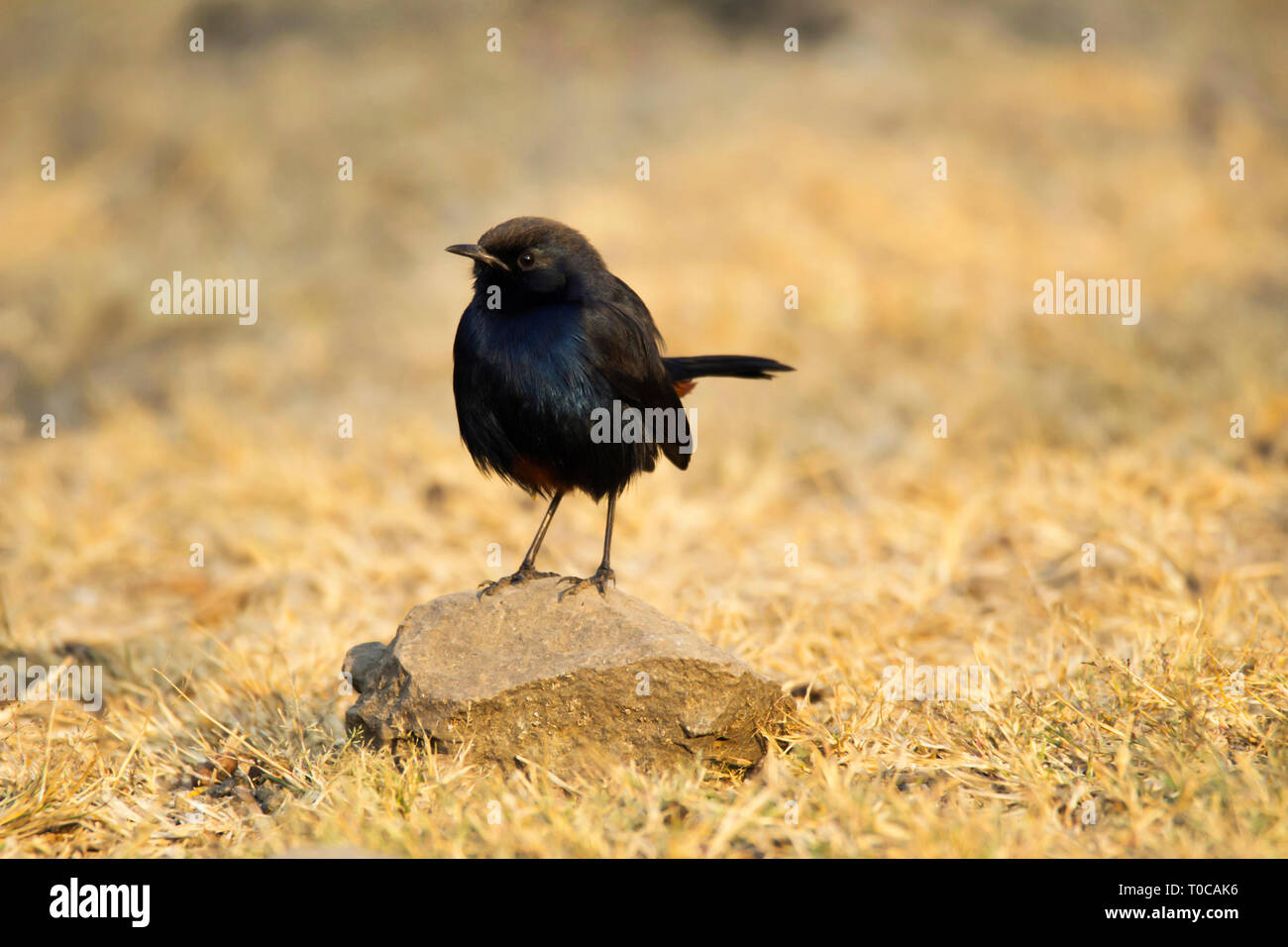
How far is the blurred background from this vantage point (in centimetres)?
530

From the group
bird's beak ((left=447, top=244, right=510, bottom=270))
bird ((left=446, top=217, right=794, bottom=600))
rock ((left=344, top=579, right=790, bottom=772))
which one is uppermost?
bird's beak ((left=447, top=244, right=510, bottom=270))

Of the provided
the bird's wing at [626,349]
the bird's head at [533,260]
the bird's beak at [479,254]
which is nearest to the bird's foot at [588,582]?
the bird's wing at [626,349]

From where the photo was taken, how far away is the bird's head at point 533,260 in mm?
3807

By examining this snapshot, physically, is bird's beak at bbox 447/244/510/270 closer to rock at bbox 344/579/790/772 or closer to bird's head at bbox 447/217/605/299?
bird's head at bbox 447/217/605/299

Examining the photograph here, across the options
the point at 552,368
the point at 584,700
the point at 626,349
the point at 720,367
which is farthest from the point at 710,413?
the point at 584,700

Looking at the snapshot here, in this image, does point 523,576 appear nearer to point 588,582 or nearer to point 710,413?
point 588,582

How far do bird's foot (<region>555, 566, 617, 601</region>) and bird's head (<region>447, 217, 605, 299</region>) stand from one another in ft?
3.12

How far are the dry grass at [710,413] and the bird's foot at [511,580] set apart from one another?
658 mm

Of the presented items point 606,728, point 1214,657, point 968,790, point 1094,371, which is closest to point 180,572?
point 606,728

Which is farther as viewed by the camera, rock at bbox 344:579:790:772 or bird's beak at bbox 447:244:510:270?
bird's beak at bbox 447:244:510:270

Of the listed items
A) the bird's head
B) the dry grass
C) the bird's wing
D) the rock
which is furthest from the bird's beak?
the dry grass

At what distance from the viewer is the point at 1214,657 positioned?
3.59m
